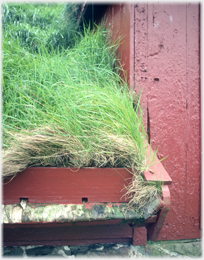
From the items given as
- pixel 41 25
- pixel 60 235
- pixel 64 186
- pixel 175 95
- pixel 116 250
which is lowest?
A: pixel 116 250

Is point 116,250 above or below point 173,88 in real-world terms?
below

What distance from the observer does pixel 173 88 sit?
74.0 inches

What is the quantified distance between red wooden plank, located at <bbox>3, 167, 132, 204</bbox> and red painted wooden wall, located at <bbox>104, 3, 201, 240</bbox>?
28.1 inches

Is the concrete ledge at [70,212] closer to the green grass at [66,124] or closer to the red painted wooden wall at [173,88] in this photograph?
the green grass at [66,124]

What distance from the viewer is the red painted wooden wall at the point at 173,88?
1.82m

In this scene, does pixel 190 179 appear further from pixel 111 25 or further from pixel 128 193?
pixel 111 25

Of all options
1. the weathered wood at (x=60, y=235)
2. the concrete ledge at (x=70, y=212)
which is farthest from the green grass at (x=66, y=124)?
the weathered wood at (x=60, y=235)

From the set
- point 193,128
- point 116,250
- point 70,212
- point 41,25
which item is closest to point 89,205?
point 70,212

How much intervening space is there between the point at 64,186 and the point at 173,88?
132 centimetres

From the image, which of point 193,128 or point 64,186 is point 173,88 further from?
point 64,186

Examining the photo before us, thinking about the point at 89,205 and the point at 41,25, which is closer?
the point at 89,205

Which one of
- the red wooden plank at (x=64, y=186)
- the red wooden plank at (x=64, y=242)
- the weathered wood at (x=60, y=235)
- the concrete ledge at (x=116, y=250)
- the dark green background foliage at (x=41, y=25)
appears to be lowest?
the concrete ledge at (x=116, y=250)

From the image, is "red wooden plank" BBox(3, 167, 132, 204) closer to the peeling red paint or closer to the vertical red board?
the peeling red paint

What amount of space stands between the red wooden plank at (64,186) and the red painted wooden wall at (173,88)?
0.71m
